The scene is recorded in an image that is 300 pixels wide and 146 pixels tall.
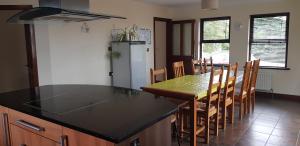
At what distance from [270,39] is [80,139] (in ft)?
17.3

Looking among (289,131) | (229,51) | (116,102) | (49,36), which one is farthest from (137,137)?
(229,51)

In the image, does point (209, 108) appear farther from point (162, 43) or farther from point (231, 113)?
point (162, 43)

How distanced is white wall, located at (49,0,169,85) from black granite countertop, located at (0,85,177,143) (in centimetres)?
181

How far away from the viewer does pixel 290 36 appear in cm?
513

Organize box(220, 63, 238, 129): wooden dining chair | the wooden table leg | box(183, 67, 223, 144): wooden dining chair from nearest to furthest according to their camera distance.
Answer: the wooden table leg, box(183, 67, 223, 144): wooden dining chair, box(220, 63, 238, 129): wooden dining chair

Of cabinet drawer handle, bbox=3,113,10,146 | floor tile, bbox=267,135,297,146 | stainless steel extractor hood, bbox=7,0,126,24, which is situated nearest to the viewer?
stainless steel extractor hood, bbox=7,0,126,24

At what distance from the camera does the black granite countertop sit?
1.35 m

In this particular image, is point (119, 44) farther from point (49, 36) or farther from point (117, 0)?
point (49, 36)

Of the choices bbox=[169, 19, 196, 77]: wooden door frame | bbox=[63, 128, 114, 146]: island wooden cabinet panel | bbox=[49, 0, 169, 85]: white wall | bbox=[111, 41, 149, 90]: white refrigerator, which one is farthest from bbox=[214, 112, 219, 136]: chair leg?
bbox=[169, 19, 196, 77]: wooden door frame

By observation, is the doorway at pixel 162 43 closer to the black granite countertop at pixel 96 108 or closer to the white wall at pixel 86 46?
the white wall at pixel 86 46

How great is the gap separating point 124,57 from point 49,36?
4.77ft

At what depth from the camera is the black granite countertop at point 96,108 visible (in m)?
1.35

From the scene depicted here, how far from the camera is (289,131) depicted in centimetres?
339

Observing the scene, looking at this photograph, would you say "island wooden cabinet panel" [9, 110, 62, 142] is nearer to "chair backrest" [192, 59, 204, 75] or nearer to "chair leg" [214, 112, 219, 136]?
"chair leg" [214, 112, 219, 136]
